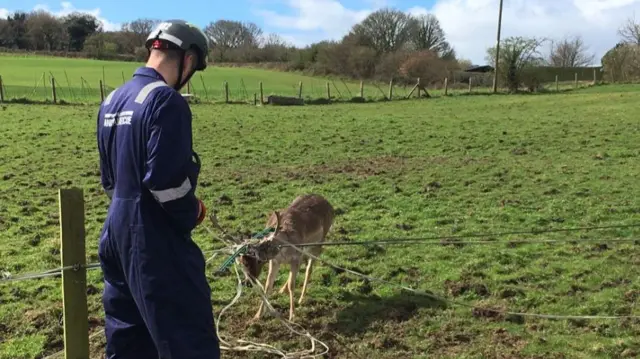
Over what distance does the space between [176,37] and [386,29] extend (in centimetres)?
6920

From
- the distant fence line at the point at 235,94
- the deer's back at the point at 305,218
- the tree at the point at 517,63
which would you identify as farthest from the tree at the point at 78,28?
the deer's back at the point at 305,218

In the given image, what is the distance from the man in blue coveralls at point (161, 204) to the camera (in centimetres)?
304

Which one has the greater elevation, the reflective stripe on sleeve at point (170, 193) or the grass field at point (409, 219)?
the reflective stripe on sleeve at point (170, 193)

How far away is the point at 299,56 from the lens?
221 feet

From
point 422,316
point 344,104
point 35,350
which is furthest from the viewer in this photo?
point 344,104

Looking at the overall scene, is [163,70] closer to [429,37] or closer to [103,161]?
[103,161]

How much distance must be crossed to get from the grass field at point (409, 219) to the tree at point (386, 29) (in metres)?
50.2

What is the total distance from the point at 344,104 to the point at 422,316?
2676 cm

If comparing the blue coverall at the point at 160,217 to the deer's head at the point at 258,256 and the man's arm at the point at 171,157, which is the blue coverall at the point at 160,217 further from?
the deer's head at the point at 258,256

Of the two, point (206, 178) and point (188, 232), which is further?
point (206, 178)

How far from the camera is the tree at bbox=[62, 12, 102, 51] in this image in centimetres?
9206

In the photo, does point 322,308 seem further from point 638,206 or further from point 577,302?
point 638,206

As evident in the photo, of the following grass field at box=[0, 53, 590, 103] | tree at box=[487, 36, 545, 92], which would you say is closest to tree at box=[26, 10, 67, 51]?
grass field at box=[0, 53, 590, 103]

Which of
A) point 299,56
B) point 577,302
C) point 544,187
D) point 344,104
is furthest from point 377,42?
point 577,302
